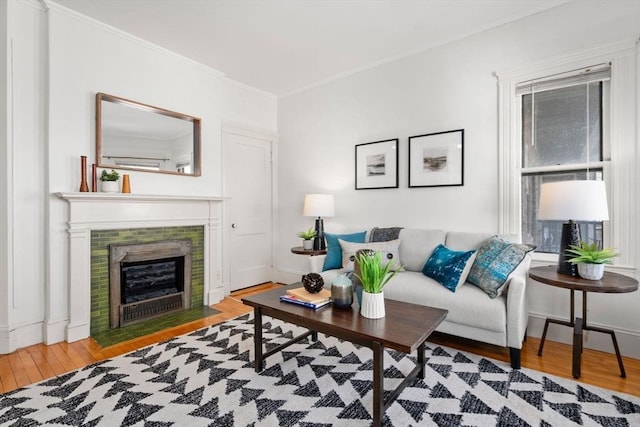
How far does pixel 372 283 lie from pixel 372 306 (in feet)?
0.44

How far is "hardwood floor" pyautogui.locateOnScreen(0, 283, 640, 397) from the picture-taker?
6.65ft

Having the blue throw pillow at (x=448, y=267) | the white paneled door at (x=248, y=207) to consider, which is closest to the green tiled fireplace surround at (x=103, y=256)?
the white paneled door at (x=248, y=207)

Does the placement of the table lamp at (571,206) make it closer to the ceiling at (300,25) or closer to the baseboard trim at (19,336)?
the ceiling at (300,25)

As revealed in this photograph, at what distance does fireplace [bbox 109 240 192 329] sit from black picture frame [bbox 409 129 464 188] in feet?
8.59

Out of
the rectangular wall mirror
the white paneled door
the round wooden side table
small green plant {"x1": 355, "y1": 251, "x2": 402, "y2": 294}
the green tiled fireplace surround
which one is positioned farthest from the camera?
the white paneled door

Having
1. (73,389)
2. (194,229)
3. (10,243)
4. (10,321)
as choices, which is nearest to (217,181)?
(194,229)

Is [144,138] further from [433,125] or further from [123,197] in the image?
[433,125]

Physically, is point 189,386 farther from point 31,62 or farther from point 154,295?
point 31,62

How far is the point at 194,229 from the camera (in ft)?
11.8

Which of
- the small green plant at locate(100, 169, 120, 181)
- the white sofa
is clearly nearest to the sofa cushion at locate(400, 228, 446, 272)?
the white sofa

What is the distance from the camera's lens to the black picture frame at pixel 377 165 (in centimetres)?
356

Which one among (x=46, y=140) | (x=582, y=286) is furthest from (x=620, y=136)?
(x=46, y=140)

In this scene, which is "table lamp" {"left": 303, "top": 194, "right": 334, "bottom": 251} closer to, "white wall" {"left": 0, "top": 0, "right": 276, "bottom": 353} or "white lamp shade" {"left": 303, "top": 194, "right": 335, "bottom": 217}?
"white lamp shade" {"left": 303, "top": 194, "right": 335, "bottom": 217}

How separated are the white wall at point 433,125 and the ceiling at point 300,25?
196 mm
